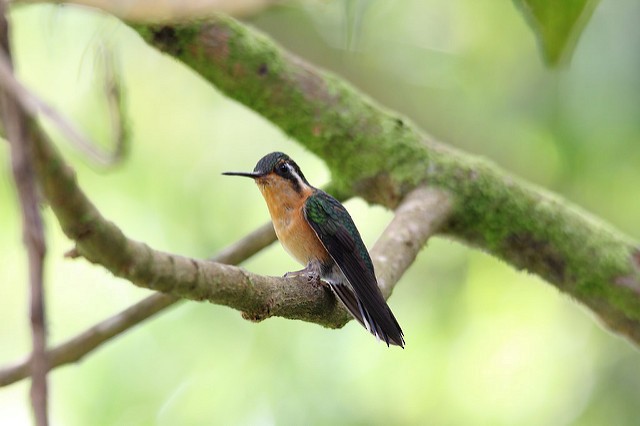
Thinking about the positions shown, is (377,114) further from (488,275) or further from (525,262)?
(488,275)

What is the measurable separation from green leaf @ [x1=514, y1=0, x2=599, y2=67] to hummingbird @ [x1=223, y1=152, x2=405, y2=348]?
1317mm

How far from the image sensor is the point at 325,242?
166 inches

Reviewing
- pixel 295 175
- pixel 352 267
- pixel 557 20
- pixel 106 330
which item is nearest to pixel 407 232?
pixel 352 267

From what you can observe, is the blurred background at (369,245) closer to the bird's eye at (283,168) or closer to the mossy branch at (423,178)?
the mossy branch at (423,178)

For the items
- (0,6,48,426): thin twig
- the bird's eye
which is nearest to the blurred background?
the bird's eye

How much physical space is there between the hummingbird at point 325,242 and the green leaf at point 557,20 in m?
1.32

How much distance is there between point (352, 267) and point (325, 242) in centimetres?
47

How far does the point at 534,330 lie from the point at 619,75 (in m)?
2.54

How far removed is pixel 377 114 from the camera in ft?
16.5

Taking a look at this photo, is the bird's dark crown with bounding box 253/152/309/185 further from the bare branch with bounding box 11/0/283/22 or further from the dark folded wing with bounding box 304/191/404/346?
the bare branch with bounding box 11/0/283/22

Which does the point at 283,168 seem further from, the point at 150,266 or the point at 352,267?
the point at 150,266

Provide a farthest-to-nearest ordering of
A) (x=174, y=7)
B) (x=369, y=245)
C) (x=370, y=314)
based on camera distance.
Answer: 1. (x=369, y=245)
2. (x=370, y=314)
3. (x=174, y=7)

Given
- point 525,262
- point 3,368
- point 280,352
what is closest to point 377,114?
point 525,262

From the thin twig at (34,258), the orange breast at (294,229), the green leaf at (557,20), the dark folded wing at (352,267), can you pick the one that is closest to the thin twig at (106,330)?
the orange breast at (294,229)
